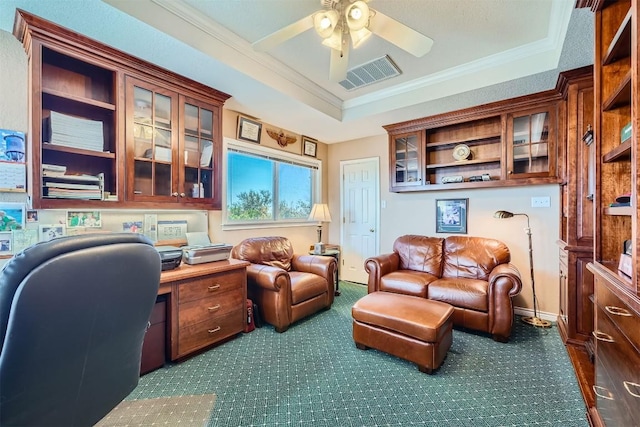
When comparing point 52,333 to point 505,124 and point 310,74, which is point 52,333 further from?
point 505,124

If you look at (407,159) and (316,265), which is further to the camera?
(407,159)

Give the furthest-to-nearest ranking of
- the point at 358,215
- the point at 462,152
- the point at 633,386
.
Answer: the point at 358,215, the point at 462,152, the point at 633,386

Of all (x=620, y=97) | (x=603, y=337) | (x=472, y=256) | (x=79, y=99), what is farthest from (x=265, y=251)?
(x=620, y=97)

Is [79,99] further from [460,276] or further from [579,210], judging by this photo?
[579,210]

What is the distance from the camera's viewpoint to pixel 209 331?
92.9 inches

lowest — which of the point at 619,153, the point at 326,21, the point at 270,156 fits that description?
the point at 619,153

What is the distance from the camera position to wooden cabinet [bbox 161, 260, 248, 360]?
84.7 inches

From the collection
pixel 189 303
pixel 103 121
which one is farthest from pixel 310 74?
pixel 189 303

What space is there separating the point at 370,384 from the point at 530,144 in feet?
9.85

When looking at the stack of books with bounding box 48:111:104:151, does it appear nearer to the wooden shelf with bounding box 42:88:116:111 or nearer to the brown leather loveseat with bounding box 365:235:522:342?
the wooden shelf with bounding box 42:88:116:111

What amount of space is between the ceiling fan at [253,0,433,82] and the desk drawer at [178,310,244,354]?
2164mm

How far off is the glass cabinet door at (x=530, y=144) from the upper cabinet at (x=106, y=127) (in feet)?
10.8

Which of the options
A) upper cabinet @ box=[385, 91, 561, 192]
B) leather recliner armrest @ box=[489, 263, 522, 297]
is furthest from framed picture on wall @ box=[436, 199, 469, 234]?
leather recliner armrest @ box=[489, 263, 522, 297]

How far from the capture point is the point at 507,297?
8.20 ft
